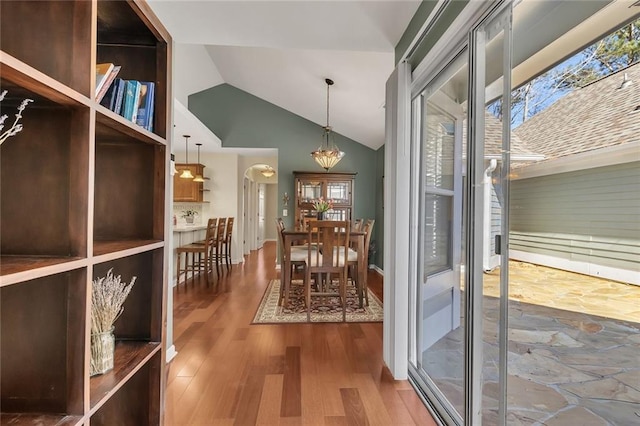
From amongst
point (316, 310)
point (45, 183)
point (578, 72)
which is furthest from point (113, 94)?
point (316, 310)

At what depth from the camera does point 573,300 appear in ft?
6.48

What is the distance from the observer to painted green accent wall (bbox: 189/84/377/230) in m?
6.05

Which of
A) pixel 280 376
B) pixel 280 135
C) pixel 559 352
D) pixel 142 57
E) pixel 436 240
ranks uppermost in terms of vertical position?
pixel 280 135

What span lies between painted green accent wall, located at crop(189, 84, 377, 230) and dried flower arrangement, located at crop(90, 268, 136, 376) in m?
5.06

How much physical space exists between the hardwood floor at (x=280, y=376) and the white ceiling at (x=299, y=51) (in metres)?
2.39

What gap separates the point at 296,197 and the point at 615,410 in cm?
508

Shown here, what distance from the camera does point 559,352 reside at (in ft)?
7.02

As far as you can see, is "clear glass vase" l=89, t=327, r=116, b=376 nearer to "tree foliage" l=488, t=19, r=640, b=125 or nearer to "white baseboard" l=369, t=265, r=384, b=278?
"tree foliage" l=488, t=19, r=640, b=125

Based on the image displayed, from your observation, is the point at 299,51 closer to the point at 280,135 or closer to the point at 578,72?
the point at 280,135

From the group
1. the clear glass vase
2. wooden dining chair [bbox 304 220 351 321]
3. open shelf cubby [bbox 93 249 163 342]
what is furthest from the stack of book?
wooden dining chair [bbox 304 220 351 321]

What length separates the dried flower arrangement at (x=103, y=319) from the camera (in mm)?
1016

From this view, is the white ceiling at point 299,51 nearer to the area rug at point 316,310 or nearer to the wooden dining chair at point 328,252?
the wooden dining chair at point 328,252

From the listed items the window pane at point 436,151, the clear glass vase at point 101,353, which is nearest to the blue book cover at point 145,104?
the clear glass vase at point 101,353

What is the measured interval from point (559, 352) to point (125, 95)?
9.90 feet
